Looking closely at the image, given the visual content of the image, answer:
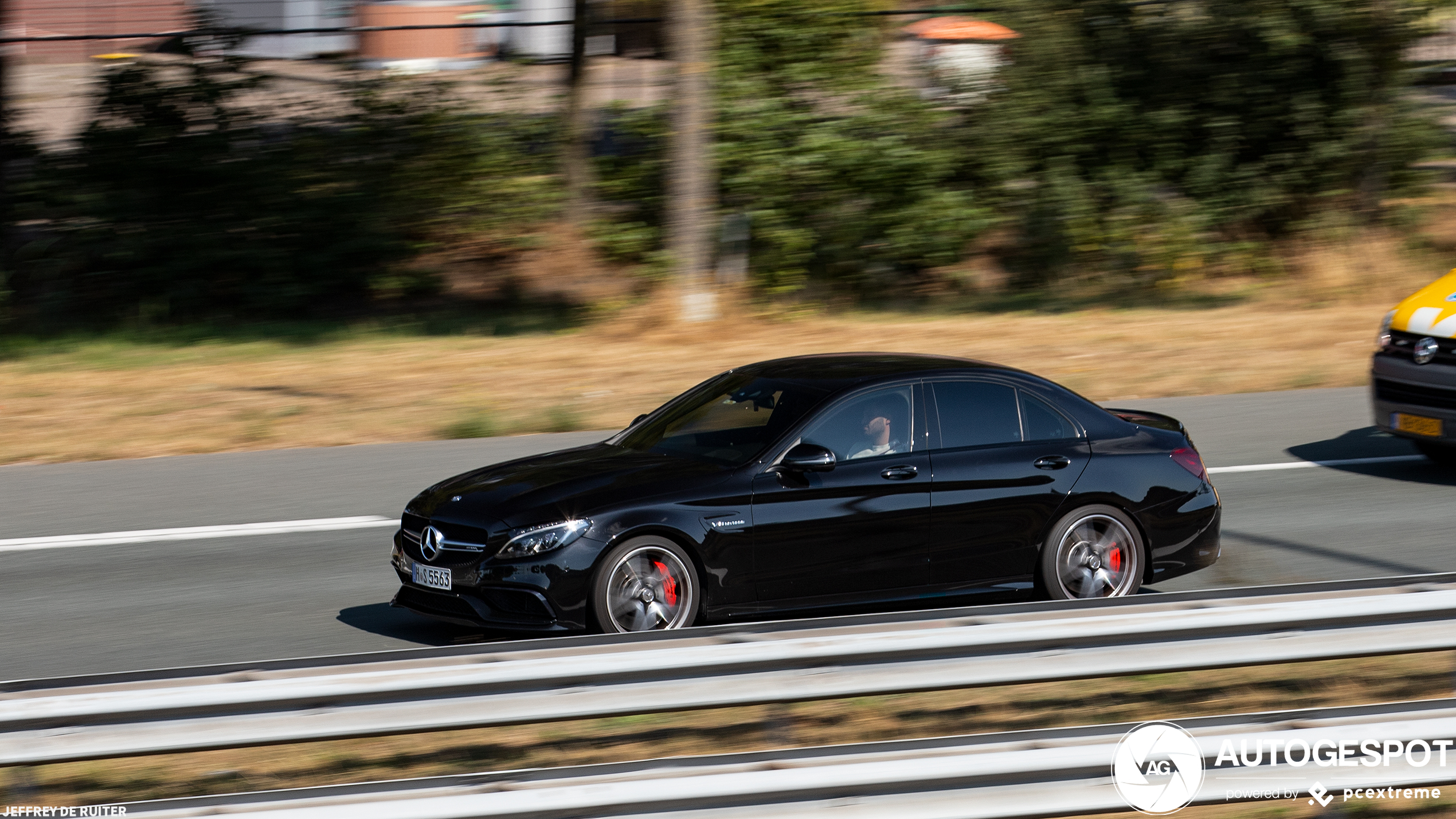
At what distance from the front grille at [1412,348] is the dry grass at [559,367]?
3.50 m

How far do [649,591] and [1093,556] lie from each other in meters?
2.36

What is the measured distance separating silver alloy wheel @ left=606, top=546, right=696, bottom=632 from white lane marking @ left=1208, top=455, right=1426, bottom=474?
18.4 feet

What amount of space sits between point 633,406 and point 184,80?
10.6 metres

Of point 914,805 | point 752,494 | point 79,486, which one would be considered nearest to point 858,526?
point 752,494

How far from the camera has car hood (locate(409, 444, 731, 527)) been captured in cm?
711

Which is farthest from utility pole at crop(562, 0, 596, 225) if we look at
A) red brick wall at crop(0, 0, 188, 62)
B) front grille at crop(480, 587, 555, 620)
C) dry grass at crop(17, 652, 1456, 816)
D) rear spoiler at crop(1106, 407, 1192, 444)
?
dry grass at crop(17, 652, 1456, 816)

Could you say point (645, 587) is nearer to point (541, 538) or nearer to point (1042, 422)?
point (541, 538)

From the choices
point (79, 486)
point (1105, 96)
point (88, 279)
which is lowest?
point (79, 486)

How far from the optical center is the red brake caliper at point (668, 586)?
7.20m

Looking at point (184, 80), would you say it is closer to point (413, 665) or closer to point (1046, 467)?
point (1046, 467)

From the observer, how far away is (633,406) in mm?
14406

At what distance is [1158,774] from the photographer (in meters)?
4.61

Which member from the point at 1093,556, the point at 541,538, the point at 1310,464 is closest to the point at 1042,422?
the point at 1093,556

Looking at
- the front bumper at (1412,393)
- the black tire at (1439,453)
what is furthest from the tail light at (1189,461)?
the black tire at (1439,453)
